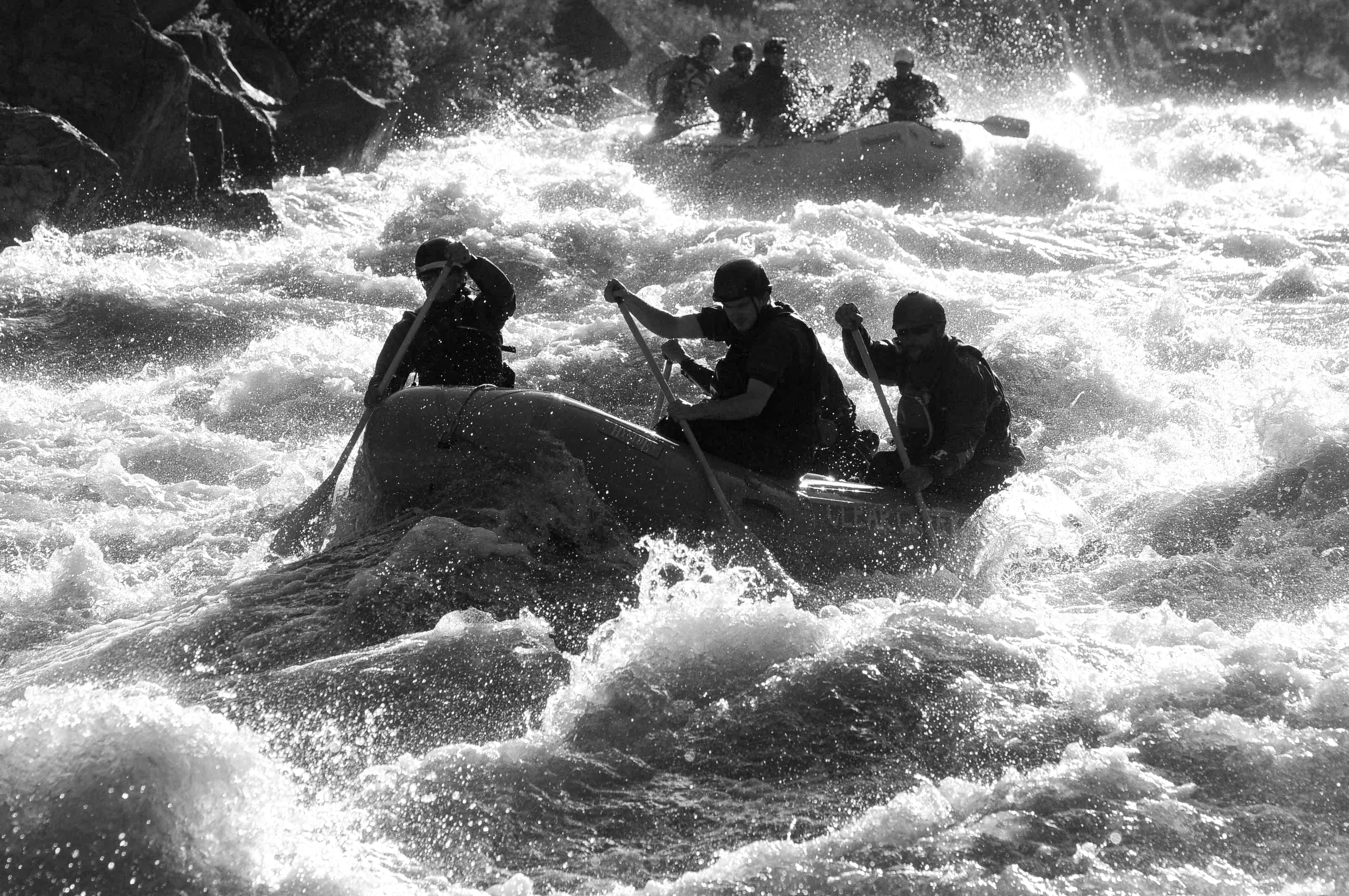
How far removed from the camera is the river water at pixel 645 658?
12.4 feet

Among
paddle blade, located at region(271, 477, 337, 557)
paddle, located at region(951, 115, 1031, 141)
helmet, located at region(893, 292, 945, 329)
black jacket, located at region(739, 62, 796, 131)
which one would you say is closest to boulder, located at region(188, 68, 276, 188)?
black jacket, located at region(739, 62, 796, 131)

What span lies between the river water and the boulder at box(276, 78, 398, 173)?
8.04 m

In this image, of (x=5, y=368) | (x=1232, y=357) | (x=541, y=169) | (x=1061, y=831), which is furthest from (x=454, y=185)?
(x=1061, y=831)

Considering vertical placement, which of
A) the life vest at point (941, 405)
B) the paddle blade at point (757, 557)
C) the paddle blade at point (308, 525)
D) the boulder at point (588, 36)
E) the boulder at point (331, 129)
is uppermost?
the boulder at point (588, 36)

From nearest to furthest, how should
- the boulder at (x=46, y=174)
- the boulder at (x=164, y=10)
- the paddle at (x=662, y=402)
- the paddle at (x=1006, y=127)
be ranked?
the paddle at (x=662, y=402), the boulder at (x=46, y=174), the paddle at (x=1006, y=127), the boulder at (x=164, y=10)

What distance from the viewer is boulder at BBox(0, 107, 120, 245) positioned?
12984 millimetres

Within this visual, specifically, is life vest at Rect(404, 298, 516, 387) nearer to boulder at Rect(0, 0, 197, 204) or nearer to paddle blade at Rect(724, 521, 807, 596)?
paddle blade at Rect(724, 521, 807, 596)

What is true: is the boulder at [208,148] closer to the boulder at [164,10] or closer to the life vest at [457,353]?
the boulder at [164,10]

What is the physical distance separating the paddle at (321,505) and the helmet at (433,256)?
0.31 feet

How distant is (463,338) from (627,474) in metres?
1.86

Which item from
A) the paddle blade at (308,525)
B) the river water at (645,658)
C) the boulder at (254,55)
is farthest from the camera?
the boulder at (254,55)

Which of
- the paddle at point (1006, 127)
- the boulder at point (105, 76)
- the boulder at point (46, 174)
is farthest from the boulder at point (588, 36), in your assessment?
the boulder at point (46, 174)

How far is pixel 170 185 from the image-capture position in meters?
15.3

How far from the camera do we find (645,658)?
5.07 metres
